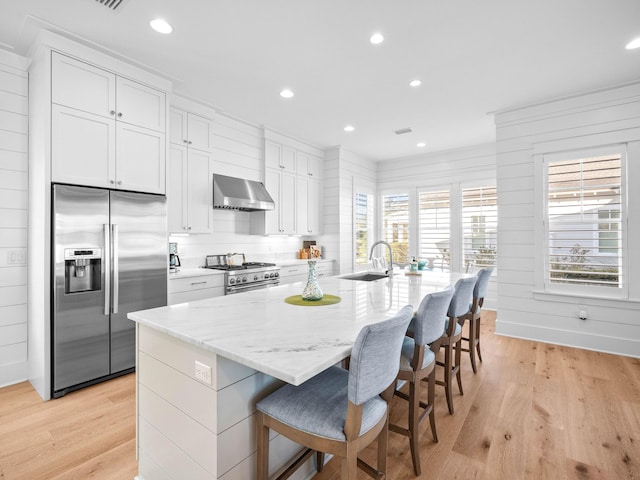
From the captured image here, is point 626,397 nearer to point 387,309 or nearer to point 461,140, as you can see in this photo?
point 387,309

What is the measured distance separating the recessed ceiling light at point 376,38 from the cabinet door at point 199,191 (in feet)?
7.90

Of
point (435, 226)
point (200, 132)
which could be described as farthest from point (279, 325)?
point (435, 226)

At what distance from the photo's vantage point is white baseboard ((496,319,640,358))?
3.54 m

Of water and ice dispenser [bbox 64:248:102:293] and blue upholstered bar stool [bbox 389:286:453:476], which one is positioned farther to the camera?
water and ice dispenser [bbox 64:248:102:293]

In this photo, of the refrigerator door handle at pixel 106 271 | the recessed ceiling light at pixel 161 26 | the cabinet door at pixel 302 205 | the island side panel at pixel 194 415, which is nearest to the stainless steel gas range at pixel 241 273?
the cabinet door at pixel 302 205

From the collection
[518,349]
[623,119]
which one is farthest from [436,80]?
[518,349]

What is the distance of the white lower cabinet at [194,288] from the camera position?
3426 millimetres

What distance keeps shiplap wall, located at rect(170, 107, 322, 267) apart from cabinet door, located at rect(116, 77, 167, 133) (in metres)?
0.61

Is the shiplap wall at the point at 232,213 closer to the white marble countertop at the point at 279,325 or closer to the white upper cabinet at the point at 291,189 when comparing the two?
the white upper cabinet at the point at 291,189

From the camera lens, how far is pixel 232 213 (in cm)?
479

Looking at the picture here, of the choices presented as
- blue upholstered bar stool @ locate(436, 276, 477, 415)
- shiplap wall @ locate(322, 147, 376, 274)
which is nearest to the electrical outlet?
blue upholstered bar stool @ locate(436, 276, 477, 415)

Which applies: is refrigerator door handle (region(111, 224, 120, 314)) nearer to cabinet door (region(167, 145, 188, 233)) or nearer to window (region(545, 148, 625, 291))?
cabinet door (region(167, 145, 188, 233))

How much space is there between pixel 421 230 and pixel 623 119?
339 cm

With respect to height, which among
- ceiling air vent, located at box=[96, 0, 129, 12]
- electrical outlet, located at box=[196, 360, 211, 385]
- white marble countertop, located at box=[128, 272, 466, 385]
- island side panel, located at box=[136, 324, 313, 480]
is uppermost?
ceiling air vent, located at box=[96, 0, 129, 12]
